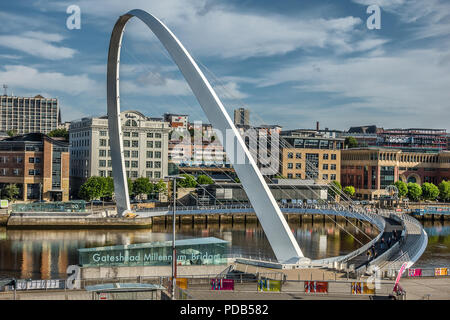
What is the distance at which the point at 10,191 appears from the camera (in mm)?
53469

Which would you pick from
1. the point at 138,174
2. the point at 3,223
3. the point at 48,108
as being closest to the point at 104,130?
the point at 138,174

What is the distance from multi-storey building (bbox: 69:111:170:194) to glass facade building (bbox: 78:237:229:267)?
4208cm

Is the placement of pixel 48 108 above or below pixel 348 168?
above

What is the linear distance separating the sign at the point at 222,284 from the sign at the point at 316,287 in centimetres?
228

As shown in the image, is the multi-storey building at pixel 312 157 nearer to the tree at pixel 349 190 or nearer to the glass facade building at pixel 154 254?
the tree at pixel 349 190

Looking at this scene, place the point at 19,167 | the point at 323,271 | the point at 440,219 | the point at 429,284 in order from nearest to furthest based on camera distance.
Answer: the point at 429,284, the point at 323,271, the point at 19,167, the point at 440,219

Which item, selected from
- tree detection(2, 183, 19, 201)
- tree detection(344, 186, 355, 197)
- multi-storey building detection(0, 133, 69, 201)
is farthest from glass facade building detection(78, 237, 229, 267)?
tree detection(344, 186, 355, 197)

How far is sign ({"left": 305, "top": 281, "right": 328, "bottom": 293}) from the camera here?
16766mm

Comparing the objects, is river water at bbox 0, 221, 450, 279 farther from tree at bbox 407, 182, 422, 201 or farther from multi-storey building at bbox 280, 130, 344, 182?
tree at bbox 407, 182, 422, 201

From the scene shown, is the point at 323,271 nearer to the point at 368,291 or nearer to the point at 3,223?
the point at 368,291

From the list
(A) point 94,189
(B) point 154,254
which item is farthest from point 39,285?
(A) point 94,189

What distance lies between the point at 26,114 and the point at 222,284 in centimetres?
16001

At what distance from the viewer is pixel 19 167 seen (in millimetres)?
55562
